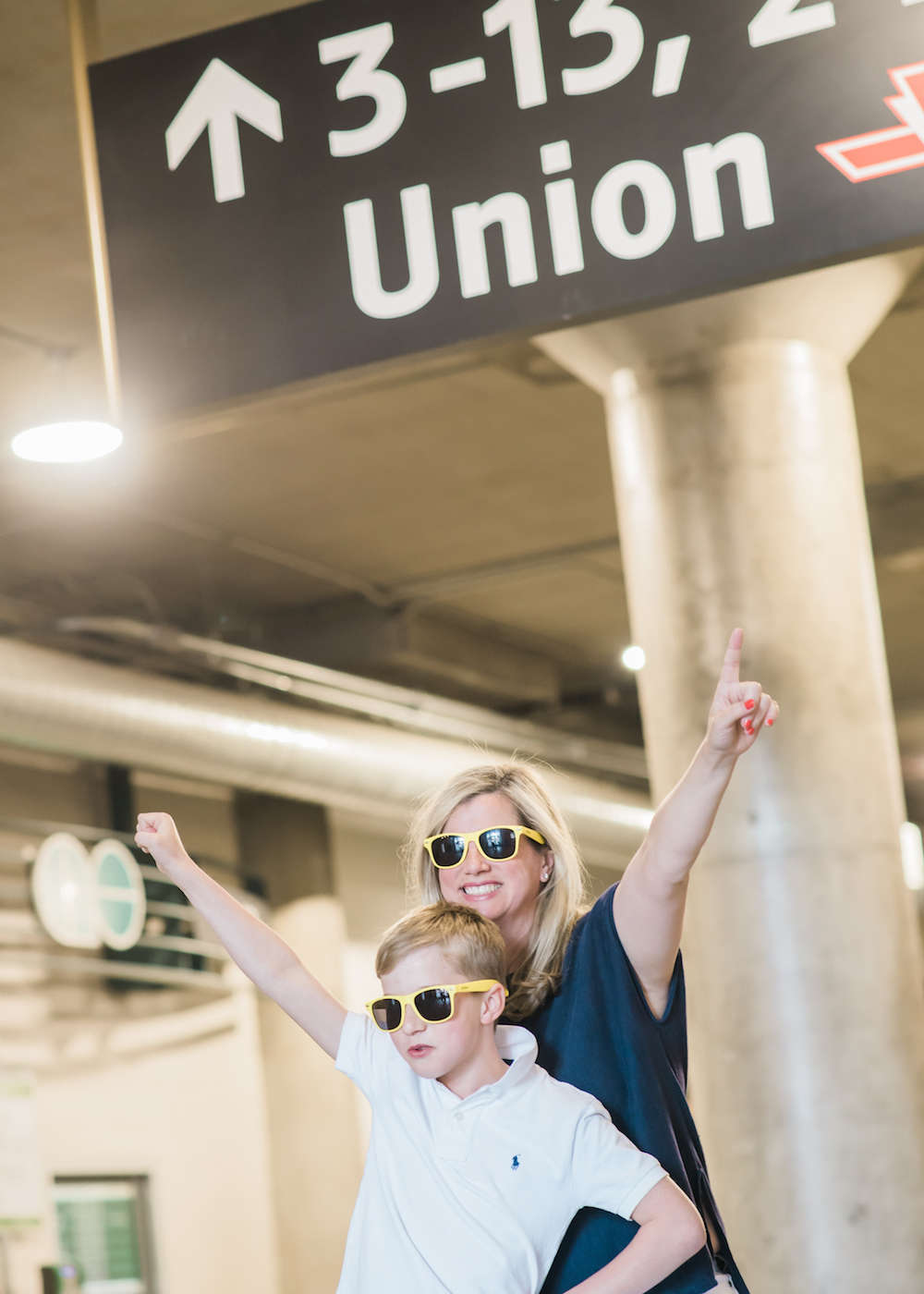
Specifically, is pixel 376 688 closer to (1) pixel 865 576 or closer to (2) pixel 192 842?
(2) pixel 192 842

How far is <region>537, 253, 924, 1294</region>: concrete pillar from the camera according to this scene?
154 inches

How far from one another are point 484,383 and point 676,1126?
476 centimetres

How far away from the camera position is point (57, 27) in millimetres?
3980

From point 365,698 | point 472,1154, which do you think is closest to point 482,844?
point 472,1154

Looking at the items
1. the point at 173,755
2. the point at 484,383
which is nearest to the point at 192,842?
the point at 173,755

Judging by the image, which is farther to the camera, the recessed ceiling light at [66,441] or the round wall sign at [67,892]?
the round wall sign at [67,892]

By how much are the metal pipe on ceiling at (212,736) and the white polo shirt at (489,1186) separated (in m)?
5.34

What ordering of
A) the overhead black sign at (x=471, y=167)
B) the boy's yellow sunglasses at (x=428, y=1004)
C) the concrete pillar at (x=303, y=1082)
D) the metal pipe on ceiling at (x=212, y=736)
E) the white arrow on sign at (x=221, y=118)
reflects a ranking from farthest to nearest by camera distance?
the concrete pillar at (x=303, y=1082) < the metal pipe on ceiling at (x=212, y=736) < the white arrow on sign at (x=221, y=118) < the overhead black sign at (x=471, y=167) < the boy's yellow sunglasses at (x=428, y=1004)

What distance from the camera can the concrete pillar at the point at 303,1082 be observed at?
9.73 metres

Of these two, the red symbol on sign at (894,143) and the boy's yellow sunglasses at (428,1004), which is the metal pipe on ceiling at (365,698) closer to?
the red symbol on sign at (894,143)

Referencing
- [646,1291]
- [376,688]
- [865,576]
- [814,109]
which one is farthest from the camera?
[376,688]

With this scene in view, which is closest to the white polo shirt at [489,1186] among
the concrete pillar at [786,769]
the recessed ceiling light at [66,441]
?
the concrete pillar at [786,769]

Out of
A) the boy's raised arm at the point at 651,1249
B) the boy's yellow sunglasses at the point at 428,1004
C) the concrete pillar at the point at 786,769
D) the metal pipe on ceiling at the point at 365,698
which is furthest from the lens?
the metal pipe on ceiling at the point at 365,698

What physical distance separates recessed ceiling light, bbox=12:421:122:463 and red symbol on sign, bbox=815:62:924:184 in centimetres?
221
